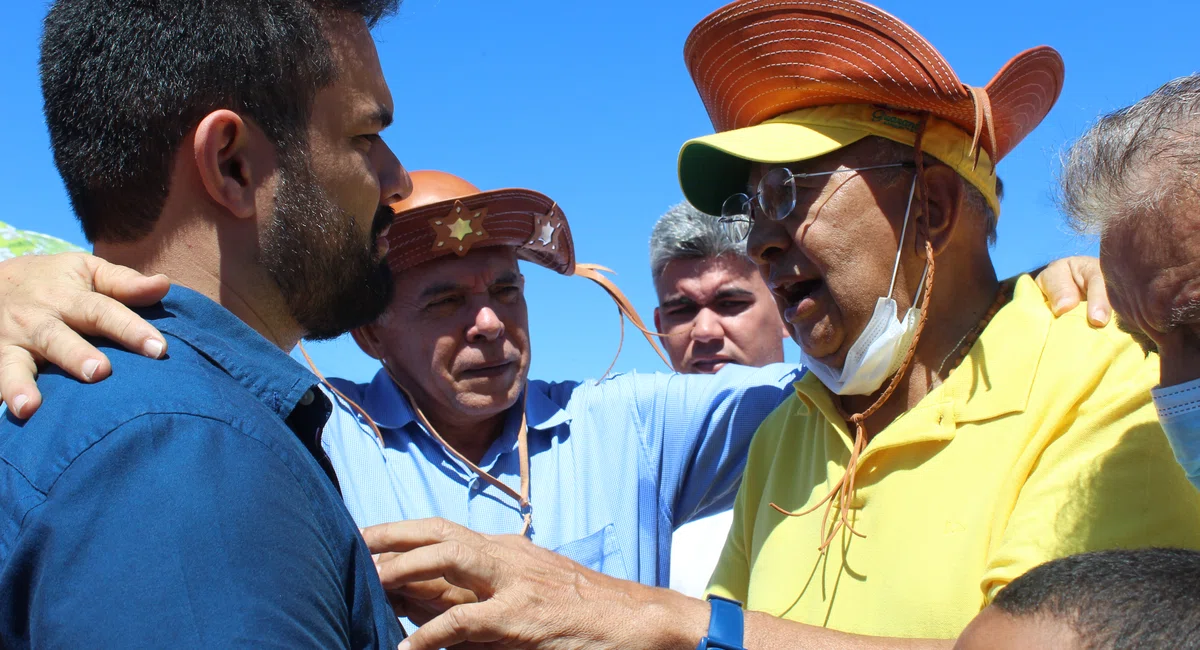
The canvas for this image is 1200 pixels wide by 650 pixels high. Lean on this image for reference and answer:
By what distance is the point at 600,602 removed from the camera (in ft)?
6.69

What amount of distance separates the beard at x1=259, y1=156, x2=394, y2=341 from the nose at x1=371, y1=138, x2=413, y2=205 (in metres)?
0.14

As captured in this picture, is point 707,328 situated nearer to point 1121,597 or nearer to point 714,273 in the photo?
point 714,273

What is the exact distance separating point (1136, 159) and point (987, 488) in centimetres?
76

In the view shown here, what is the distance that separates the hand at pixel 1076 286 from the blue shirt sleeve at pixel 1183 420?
0.46m

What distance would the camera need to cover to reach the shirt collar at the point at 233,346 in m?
1.54

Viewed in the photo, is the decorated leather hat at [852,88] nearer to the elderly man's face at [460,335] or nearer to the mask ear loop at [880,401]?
the mask ear loop at [880,401]

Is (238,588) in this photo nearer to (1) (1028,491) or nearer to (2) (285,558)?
(2) (285,558)

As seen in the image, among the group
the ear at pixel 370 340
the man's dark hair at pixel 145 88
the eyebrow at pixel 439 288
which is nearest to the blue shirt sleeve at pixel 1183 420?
the man's dark hair at pixel 145 88

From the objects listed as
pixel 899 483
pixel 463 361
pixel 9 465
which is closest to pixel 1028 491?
pixel 899 483

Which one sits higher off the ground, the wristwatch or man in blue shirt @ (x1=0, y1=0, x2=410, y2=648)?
man in blue shirt @ (x1=0, y1=0, x2=410, y2=648)

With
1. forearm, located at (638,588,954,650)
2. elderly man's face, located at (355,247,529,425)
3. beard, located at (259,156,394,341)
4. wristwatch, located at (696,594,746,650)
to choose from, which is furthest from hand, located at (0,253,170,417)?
elderly man's face, located at (355,247,529,425)

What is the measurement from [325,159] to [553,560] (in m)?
0.88

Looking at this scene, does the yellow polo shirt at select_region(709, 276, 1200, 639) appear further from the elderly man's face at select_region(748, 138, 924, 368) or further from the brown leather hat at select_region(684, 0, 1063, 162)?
the brown leather hat at select_region(684, 0, 1063, 162)

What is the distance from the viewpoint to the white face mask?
7.58ft
